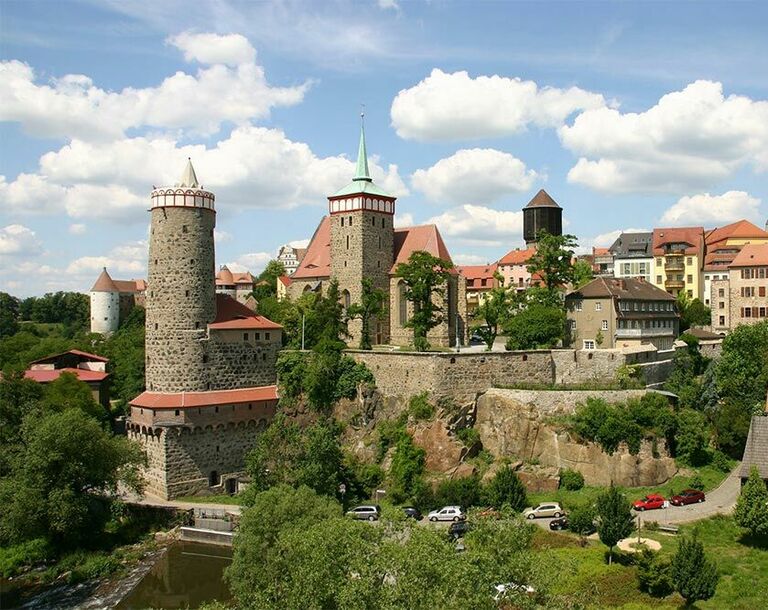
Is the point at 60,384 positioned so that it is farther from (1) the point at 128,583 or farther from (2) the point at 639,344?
(2) the point at 639,344

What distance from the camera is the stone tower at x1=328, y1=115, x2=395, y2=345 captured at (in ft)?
174

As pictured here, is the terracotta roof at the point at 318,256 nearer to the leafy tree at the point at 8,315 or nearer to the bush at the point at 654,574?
the bush at the point at 654,574

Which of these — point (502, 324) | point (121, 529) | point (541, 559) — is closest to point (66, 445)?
point (121, 529)

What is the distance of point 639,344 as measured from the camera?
153 feet

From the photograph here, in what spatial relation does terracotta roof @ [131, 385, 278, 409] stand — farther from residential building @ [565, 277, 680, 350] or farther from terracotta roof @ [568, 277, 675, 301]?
terracotta roof @ [568, 277, 675, 301]

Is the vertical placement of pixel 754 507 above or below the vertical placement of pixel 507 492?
above

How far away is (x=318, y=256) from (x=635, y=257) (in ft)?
106

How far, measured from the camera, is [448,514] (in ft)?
112

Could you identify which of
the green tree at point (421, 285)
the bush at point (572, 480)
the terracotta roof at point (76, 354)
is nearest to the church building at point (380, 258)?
the green tree at point (421, 285)

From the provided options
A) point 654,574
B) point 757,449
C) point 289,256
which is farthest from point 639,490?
point 289,256

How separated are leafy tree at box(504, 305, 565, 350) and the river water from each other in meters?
21.3

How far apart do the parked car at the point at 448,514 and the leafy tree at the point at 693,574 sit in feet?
36.5

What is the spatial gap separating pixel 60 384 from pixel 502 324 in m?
28.9

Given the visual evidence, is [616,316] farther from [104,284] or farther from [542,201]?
[104,284]
